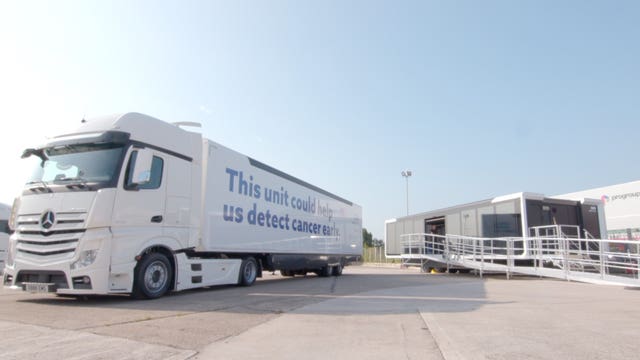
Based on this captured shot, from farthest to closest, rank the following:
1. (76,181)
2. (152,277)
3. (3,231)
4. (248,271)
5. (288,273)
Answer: (3,231), (288,273), (248,271), (152,277), (76,181)

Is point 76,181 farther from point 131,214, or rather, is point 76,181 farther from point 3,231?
point 3,231

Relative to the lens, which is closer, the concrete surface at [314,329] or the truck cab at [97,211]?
the concrete surface at [314,329]

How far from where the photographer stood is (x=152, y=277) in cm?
798

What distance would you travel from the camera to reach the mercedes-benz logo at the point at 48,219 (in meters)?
7.18

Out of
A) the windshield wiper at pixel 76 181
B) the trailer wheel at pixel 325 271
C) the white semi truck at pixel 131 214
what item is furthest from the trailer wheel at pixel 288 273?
the windshield wiper at pixel 76 181

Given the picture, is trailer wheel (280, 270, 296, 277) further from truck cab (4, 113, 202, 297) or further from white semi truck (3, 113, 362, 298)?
truck cab (4, 113, 202, 297)

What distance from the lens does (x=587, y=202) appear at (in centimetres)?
1816

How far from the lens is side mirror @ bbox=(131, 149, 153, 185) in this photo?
7656mm

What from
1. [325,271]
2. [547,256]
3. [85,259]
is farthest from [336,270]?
[85,259]

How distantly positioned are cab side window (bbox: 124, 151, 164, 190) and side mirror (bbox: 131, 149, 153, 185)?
0.05 meters

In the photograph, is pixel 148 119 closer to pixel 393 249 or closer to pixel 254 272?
pixel 254 272

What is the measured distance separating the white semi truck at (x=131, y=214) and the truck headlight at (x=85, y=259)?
15 mm

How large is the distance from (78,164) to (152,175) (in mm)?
1237

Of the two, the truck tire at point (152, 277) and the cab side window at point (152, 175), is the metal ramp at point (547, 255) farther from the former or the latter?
the cab side window at point (152, 175)
